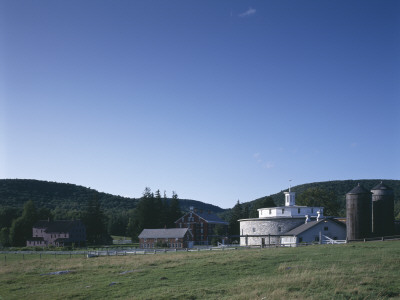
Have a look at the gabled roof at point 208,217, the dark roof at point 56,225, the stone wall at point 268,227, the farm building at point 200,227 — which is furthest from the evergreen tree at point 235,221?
the dark roof at point 56,225

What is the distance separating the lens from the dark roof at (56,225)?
327ft

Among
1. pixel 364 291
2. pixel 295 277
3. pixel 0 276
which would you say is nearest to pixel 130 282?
pixel 295 277

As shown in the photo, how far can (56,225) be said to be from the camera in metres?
102

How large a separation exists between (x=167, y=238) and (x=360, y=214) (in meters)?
41.5

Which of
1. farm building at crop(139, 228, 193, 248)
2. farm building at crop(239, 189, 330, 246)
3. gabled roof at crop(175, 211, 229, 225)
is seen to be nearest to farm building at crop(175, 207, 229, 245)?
gabled roof at crop(175, 211, 229, 225)

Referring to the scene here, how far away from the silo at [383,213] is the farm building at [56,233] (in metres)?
71.3

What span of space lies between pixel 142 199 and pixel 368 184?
116m

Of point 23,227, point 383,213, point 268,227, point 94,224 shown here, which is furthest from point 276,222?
point 23,227

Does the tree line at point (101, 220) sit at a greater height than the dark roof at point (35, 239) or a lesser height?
greater

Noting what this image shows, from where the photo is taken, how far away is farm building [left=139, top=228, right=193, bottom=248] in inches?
2948

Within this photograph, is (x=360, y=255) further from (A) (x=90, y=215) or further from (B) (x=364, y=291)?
(A) (x=90, y=215)

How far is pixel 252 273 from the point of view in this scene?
20.7 meters

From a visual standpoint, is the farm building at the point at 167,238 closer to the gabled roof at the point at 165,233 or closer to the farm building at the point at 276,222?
the gabled roof at the point at 165,233

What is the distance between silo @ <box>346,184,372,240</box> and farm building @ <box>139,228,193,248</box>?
36.1 meters
